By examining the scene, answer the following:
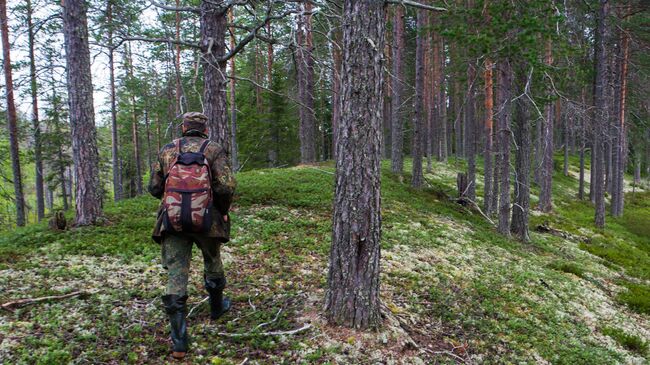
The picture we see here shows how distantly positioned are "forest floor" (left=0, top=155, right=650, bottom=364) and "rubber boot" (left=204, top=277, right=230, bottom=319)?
0.40ft

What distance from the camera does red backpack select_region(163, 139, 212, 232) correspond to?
3545 mm

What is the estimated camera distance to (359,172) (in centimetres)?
410

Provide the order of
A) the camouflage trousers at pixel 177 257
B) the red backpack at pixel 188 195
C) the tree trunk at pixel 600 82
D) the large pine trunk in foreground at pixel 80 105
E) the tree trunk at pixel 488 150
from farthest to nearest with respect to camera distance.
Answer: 1. the tree trunk at pixel 600 82
2. the tree trunk at pixel 488 150
3. the large pine trunk in foreground at pixel 80 105
4. the camouflage trousers at pixel 177 257
5. the red backpack at pixel 188 195

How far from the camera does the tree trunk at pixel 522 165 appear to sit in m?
10.7

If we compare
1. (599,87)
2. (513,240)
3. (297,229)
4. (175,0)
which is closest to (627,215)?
(599,87)

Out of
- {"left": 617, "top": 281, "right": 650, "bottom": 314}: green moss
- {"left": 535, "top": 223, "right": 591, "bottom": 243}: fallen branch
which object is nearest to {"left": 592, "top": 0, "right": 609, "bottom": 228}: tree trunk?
{"left": 535, "top": 223, "right": 591, "bottom": 243}: fallen branch

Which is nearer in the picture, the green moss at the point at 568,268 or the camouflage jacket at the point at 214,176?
the camouflage jacket at the point at 214,176

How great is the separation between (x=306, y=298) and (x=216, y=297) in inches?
48.1

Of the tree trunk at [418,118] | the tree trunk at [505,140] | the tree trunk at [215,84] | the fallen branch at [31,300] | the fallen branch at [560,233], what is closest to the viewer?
the fallen branch at [31,300]

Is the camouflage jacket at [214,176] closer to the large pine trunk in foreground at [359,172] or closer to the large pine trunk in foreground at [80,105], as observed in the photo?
the large pine trunk in foreground at [359,172]

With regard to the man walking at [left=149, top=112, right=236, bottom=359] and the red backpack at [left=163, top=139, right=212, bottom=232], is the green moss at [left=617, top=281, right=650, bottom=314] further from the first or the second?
the red backpack at [left=163, top=139, right=212, bottom=232]

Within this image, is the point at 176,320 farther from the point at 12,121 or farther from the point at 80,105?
the point at 12,121

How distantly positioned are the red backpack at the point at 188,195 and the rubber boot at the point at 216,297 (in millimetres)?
826

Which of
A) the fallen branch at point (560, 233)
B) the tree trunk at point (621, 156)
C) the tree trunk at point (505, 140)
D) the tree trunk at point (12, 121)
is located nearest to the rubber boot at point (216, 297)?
the tree trunk at point (505, 140)
